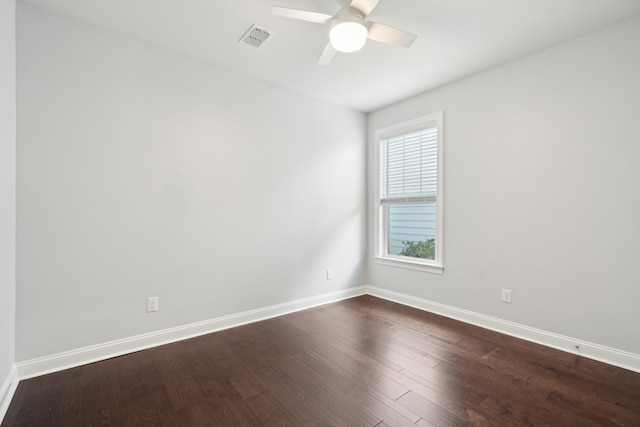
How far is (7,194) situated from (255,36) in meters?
2.02

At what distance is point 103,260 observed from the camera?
2271mm

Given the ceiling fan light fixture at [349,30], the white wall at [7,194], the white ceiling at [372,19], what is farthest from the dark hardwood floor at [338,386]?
the white ceiling at [372,19]

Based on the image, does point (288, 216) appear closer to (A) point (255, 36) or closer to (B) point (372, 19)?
(A) point (255, 36)

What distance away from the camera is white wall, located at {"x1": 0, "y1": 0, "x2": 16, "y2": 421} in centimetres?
168

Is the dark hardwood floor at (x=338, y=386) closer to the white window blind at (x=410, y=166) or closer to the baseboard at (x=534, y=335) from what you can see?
the baseboard at (x=534, y=335)

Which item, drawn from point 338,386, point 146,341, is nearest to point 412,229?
point 338,386

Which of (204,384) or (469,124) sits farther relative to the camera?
(469,124)

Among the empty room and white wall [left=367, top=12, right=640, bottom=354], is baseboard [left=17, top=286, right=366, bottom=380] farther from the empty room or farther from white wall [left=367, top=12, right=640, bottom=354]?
white wall [left=367, top=12, right=640, bottom=354]

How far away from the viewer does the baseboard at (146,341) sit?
203 centimetres

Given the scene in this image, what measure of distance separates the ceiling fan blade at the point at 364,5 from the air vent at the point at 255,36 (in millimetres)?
846

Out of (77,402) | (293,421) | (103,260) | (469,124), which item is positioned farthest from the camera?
(469,124)

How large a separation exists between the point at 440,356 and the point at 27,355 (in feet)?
9.87

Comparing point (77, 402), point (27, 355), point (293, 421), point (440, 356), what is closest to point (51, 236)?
point (27, 355)

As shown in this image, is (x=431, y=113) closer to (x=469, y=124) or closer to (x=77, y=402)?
(x=469, y=124)
